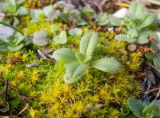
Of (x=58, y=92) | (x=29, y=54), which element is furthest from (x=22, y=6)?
(x=58, y=92)

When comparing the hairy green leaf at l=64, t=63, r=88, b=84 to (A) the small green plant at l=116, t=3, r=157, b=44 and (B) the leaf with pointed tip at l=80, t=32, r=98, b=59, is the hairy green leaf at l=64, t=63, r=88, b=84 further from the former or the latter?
(A) the small green plant at l=116, t=3, r=157, b=44

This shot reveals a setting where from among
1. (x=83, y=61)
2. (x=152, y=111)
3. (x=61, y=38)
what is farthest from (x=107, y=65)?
(x=61, y=38)

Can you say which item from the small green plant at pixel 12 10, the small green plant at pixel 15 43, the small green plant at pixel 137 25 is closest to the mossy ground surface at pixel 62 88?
the small green plant at pixel 15 43

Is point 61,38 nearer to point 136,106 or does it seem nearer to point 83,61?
point 83,61

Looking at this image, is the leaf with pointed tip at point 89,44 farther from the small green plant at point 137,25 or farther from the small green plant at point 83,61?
the small green plant at point 137,25

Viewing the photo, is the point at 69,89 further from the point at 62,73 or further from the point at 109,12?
the point at 109,12
